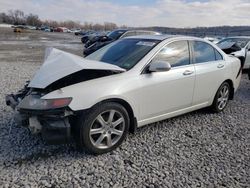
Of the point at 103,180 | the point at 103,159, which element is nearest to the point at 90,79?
the point at 103,159

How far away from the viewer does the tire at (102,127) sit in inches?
125

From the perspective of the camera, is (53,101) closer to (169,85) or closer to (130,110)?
(130,110)

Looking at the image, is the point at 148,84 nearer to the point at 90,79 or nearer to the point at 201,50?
the point at 90,79

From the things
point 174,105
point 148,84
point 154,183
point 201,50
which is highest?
point 201,50

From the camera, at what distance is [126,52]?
4141mm

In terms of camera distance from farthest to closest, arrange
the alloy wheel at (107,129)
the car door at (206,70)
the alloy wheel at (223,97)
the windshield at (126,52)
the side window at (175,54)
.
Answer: the alloy wheel at (223,97), the car door at (206,70), the side window at (175,54), the windshield at (126,52), the alloy wheel at (107,129)

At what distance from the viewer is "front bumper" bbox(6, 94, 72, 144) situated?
9.92ft

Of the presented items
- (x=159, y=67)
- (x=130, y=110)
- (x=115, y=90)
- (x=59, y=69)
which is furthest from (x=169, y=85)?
(x=59, y=69)

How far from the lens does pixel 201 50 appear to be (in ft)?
15.4

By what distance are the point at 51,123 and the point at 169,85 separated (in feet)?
6.15

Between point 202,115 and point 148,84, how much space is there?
6.33 ft

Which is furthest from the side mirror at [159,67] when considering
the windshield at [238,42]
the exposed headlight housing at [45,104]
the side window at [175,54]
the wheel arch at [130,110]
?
the windshield at [238,42]

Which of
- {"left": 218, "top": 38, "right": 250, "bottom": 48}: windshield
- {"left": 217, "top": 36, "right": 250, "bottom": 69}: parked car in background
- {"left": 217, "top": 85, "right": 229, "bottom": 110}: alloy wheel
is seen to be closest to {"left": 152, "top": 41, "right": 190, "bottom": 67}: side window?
{"left": 217, "top": 85, "right": 229, "bottom": 110}: alloy wheel

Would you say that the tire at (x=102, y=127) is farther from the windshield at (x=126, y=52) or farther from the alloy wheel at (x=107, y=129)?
the windshield at (x=126, y=52)
